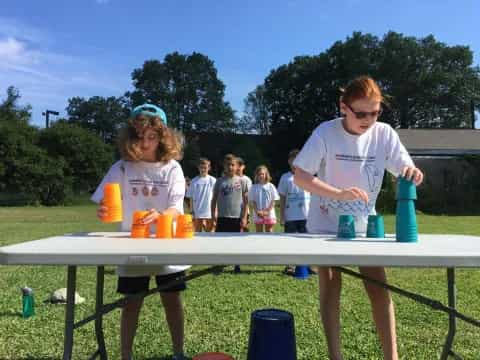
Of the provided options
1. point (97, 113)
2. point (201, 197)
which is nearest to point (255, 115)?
point (97, 113)

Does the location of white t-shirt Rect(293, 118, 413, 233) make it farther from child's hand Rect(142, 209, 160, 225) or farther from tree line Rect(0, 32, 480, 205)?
tree line Rect(0, 32, 480, 205)

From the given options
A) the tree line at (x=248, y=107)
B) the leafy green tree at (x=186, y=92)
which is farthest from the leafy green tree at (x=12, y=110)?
the leafy green tree at (x=186, y=92)

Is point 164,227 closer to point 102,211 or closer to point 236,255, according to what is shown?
point 102,211

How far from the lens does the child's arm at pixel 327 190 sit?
7.86 feet

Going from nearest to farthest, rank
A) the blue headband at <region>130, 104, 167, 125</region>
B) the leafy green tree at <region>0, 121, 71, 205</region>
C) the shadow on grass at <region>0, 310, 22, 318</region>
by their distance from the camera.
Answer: the blue headband at <region>130, 104, 167, 125</region>
the shadow on grass at <region>0, 310, 22, 318</region>
the leafy green tree at <region>0, 121, 71, 205</region>

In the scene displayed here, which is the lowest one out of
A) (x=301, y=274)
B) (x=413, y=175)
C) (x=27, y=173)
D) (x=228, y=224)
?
(x=301, y=274)

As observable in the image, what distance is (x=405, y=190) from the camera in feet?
7.88

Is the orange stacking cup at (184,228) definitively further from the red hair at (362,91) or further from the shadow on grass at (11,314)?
the shadow on grass at (11,314)

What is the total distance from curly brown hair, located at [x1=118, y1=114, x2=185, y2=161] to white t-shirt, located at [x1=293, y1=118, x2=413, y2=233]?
763mm

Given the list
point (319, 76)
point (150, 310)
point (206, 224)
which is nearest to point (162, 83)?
point (319, 76)

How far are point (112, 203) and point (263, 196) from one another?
5508mm

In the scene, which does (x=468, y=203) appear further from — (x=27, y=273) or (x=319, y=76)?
(x=319, y=76)

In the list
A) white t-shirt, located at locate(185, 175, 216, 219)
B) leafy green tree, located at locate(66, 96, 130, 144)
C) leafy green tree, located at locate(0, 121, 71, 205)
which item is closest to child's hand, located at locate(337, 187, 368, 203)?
white t-shirt, located at locate(185, 175, 216, 219)

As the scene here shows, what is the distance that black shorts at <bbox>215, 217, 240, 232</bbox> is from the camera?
24.2ft
